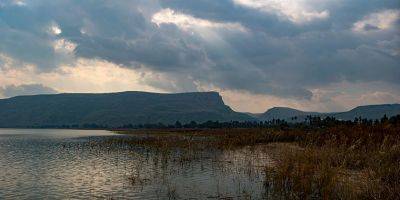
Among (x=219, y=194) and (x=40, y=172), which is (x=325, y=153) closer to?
(x=219, y=194)

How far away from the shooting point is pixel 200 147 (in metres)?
55.5

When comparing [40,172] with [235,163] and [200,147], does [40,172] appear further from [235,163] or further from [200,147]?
[200,147]

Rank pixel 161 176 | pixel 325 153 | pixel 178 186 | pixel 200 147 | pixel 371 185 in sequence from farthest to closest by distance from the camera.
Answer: pixel 200 147
pixel 161 176
pixel 178 186
pixel 325 153
pixel 371 185

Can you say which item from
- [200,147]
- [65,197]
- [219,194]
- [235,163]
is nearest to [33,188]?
[65,197]

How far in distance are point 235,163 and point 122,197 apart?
15240 millimetres

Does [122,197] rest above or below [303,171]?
below

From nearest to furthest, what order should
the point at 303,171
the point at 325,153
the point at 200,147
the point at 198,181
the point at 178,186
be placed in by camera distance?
the point at 303,171, the point at 325,153, the point at 178,186, the point at 198,181, the point at 200,147

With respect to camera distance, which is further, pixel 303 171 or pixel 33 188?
pixel 33 188

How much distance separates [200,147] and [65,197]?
99.6 ft

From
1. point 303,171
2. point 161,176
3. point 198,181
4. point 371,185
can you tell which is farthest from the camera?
point 161,176

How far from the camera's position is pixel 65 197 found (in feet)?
86.2

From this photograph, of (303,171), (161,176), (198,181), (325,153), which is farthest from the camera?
(161,176)

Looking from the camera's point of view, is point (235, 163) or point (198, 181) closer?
point (198, 181)

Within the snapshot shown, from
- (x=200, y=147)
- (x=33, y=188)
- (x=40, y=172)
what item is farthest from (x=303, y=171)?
(x=200, y=147)
